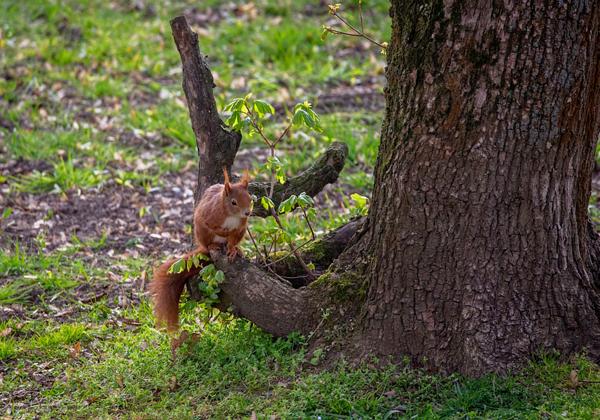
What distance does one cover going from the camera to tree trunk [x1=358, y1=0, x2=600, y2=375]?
2.87m

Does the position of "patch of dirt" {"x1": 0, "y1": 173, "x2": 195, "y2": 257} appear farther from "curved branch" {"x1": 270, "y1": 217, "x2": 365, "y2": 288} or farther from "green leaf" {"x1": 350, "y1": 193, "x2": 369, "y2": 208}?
"green leaf" {"x1": 350, "y1": 193, "x2": 369, "y2": 208}

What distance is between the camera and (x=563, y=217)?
3.07m

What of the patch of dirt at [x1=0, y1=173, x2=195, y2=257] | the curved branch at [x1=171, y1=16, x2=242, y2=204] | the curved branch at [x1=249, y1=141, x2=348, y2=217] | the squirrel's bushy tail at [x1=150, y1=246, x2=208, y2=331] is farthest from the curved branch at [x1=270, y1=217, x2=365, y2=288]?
the patch of dirt at [x1=0, y1=173, x2=195, y2=257]

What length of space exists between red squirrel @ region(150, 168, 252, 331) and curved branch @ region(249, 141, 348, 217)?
234 millimetres

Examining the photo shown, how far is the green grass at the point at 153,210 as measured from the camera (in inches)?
122

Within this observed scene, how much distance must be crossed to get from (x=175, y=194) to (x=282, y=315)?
2.41m

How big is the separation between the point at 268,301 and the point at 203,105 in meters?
0.91

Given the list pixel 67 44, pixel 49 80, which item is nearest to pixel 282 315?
pixel 49 80

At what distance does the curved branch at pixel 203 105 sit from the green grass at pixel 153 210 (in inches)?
16.7

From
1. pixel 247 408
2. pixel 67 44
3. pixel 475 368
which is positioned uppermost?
pixel 67 44

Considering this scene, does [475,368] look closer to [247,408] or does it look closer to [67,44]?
[247,408]

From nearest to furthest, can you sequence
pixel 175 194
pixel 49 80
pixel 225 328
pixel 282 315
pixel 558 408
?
pixel 558 408, pixel 282 315, pixel 225 328, pixel 175 194, pixel 49 80

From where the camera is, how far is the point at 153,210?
548 centimetres

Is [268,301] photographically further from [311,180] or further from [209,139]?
[209,139]
